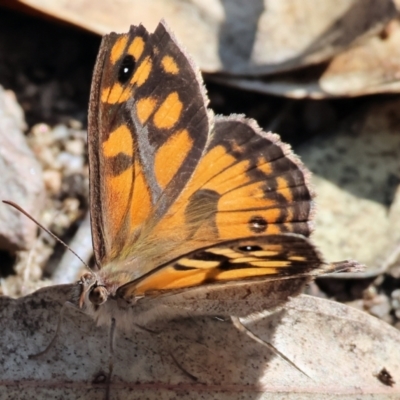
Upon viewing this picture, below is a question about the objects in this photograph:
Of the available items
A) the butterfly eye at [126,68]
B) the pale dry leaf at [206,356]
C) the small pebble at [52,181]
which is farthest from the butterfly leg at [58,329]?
the small pebble at [52,181]

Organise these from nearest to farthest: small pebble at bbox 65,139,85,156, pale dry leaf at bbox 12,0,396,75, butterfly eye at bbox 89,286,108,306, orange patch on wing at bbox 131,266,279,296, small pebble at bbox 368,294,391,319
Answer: orange patch on wing at bbox 131,266,279,296 < butterfly eye at bbox 89,286,108,306 < small pebble at bbox 368,294,391,319 < pale dry leaf at bbox 12,0,396,75 < small pebble at bbox 65,139,85,156

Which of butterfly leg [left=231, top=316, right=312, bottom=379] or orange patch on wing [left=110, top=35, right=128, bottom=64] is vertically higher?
orange patch on wing [left=110, top=35, right=128, bottom=64]

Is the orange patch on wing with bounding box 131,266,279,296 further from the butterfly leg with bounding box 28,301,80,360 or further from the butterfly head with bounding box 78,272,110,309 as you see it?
the butterfly leg with bounding box 28,301,80,360

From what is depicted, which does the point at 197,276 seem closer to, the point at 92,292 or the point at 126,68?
the point at 92,292

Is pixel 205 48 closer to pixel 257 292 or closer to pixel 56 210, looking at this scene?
pixel 56 210

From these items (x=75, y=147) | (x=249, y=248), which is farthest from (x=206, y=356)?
(x=75, y=147)

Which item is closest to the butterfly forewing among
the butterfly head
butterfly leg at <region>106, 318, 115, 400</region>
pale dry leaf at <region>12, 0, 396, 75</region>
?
the butterfly head

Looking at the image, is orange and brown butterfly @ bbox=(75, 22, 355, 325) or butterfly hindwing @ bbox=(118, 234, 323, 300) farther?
orange and brown butterfly @ bbox=(75, 22, 355, 325)

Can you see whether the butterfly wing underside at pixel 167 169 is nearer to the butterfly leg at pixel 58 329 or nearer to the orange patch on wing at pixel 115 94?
the orange patch on wing at pixel 115 94
